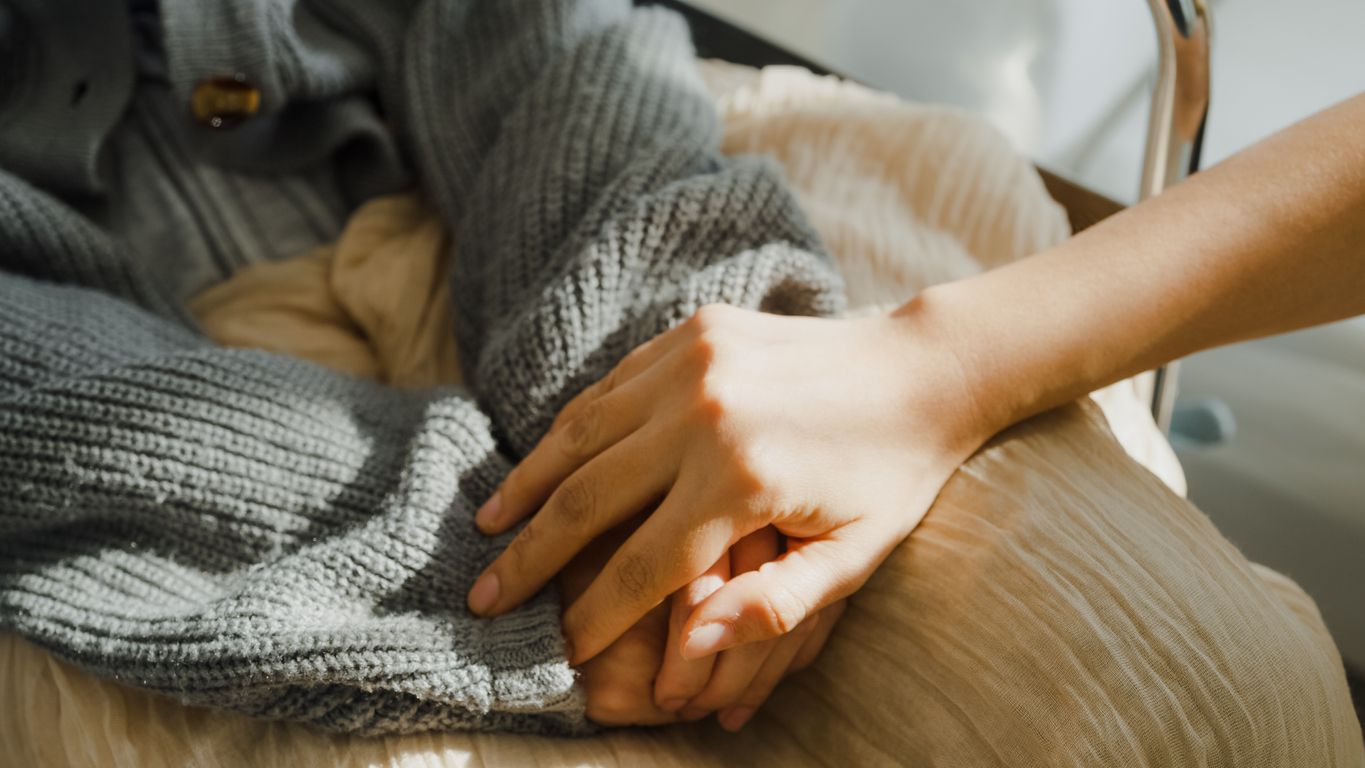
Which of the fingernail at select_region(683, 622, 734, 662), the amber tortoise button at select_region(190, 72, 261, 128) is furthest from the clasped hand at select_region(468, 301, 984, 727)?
the amber tortoise button at select_region(190, 72, 261, 128)

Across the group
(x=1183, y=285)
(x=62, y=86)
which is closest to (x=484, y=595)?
(x=1183, y=285)

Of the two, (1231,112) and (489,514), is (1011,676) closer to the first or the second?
(489,514)

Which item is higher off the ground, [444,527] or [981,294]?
[981,294]

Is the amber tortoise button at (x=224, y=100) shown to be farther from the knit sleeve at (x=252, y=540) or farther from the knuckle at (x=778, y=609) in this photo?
the knuckle at (x=778, y=609)

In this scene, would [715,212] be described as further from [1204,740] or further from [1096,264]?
[1204,740]

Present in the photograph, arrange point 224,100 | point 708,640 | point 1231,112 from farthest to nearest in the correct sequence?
point 1231,112, point 224,100, point 708,640

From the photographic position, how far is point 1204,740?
0.33 metres

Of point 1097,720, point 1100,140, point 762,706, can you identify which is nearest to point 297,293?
point 762,706

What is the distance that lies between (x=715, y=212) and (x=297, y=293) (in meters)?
0.32

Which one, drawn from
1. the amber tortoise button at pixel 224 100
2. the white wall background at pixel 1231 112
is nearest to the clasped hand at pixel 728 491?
the white wall background at pixel 1231 112

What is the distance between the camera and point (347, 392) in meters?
0.44

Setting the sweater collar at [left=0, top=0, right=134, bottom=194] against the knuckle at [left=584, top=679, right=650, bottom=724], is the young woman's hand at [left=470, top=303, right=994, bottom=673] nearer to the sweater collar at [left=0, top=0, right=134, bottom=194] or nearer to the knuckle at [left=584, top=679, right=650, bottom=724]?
the knuckle at [left=584, top=679, right=650, bottom=724]

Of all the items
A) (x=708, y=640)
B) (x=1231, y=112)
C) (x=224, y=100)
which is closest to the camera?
(x=708, y=640)

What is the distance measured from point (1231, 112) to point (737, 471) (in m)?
1.05
